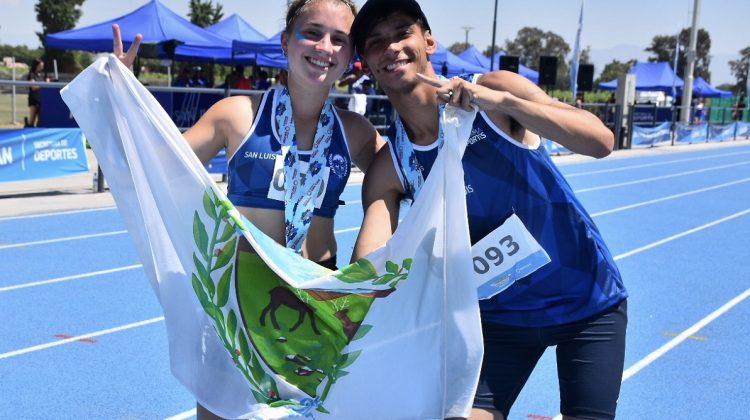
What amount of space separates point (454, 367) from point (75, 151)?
10526 millimetres

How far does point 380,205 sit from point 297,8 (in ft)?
2.50

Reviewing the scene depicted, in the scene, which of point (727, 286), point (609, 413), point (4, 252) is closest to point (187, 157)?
point (609, 413)

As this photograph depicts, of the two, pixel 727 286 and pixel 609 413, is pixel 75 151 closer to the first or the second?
pixel 727 286

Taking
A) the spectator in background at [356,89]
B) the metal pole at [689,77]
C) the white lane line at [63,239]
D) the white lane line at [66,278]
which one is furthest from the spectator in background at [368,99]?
the metal pole at [689,77]

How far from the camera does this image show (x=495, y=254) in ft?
8.91

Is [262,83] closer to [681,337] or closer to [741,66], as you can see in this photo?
[681,337]

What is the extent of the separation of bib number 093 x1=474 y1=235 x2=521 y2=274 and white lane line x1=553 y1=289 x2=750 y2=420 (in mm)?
2317

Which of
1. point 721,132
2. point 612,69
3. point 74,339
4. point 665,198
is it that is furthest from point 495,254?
point 612,69

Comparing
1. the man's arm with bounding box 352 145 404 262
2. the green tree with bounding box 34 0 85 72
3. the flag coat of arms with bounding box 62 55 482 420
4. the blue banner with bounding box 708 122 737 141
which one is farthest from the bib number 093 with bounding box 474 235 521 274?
the green tree with bounding box 34 0 85 72

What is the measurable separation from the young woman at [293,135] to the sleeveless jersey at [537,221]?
40 cm

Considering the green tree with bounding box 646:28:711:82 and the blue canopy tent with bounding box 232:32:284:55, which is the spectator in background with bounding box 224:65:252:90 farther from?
the green tree with bounding box 646:28:711:82

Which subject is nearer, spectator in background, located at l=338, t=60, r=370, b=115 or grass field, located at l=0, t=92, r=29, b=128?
spectator in background, located at l=338, t=60, r=370, b=115

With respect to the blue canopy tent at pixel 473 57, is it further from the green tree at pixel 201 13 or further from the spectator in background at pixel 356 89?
the green tree at pixel 201 13

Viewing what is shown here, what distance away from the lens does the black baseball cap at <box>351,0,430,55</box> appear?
272 centimetres
